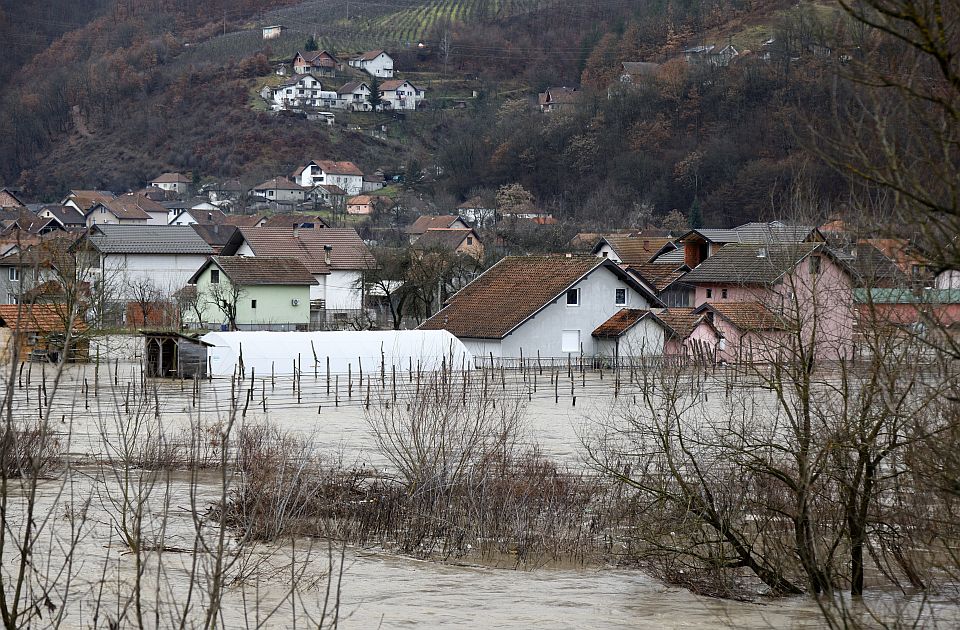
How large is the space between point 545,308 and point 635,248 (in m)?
24.0

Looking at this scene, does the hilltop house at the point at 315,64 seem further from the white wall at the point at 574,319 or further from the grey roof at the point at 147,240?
the white wall at the point at 574,319

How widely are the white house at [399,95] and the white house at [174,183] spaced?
33884mm

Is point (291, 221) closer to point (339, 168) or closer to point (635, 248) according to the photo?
point (339, 168)

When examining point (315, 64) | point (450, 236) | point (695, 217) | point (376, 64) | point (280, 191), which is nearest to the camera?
point (450, 236)

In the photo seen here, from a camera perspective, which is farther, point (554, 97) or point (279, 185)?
point (554, 97)

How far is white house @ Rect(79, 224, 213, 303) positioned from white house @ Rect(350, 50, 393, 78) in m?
123

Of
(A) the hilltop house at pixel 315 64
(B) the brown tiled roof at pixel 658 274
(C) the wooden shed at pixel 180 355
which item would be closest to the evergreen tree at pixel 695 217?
(B) the brown tiled roof at pixel 658 274

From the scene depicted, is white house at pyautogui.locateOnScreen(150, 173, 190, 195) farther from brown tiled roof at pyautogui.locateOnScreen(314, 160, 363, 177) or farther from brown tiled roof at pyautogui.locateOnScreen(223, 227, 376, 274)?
brown tiled roof at pyautogui.locateOnScreen(223, 227, 376, 274)

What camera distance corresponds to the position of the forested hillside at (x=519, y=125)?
103938 mm

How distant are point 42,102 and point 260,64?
32.5 metres

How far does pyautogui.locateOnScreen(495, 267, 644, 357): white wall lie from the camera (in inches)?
1636

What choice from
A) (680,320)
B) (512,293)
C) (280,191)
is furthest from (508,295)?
(280,191)

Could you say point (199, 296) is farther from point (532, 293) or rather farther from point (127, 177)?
point (127, 177)

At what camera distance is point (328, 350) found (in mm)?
38219
